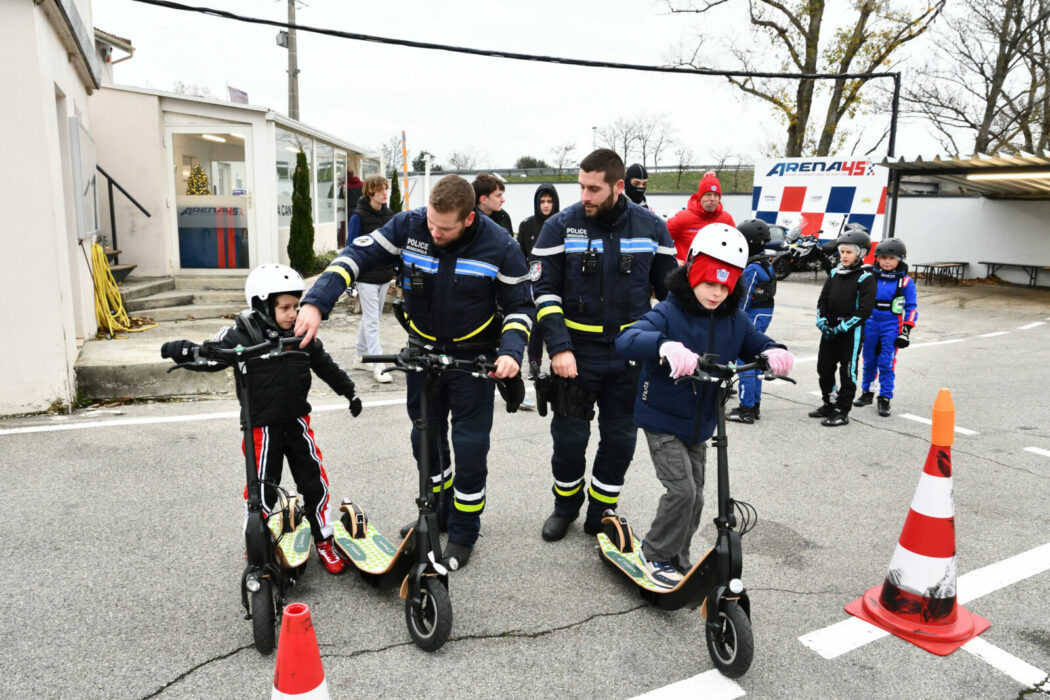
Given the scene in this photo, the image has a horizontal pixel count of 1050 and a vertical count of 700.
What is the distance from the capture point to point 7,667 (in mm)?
2982

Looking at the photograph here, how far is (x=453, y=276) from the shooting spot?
12.3 feet

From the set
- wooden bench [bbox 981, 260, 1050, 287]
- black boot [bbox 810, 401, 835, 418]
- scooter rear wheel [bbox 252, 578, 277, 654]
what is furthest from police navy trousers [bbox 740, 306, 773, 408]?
wooden bench [bbox 981, 260, 1050, 287]

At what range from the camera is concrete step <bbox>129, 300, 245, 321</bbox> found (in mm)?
10094

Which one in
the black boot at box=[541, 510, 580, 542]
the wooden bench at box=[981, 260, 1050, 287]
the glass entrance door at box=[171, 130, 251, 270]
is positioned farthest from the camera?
the wooden bench at box=[981, 260, 1050, 287]

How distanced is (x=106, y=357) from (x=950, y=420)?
24.2ft

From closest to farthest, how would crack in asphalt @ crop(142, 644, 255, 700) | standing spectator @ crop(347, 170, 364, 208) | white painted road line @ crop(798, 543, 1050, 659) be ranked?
1. crack in asphalt @ crop(142, 644, 255, 700)
2. white painted road line @ crop(798, 543, 1050, 659)
3. standing spectator @ crop(347, 170, 364, 208)

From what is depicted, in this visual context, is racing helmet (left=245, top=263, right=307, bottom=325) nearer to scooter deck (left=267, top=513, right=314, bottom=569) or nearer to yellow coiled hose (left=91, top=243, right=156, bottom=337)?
scooter deck (left=267, top=513, right=314, bottom=569)

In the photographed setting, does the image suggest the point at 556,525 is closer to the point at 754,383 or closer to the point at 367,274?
the point at 754,383

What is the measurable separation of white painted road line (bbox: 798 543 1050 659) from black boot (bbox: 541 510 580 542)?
1.48m

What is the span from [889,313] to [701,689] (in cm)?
559

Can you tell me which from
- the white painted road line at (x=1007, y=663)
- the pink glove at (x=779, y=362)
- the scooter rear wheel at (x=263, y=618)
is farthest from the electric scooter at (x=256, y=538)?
the white painted road line at (x=1007, y=663)

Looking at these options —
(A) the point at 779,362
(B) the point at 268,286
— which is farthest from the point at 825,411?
(B) the point at 268,286

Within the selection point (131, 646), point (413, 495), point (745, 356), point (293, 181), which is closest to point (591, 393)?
point (745, 356)

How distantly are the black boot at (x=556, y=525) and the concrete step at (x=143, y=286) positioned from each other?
8121 millimetres
